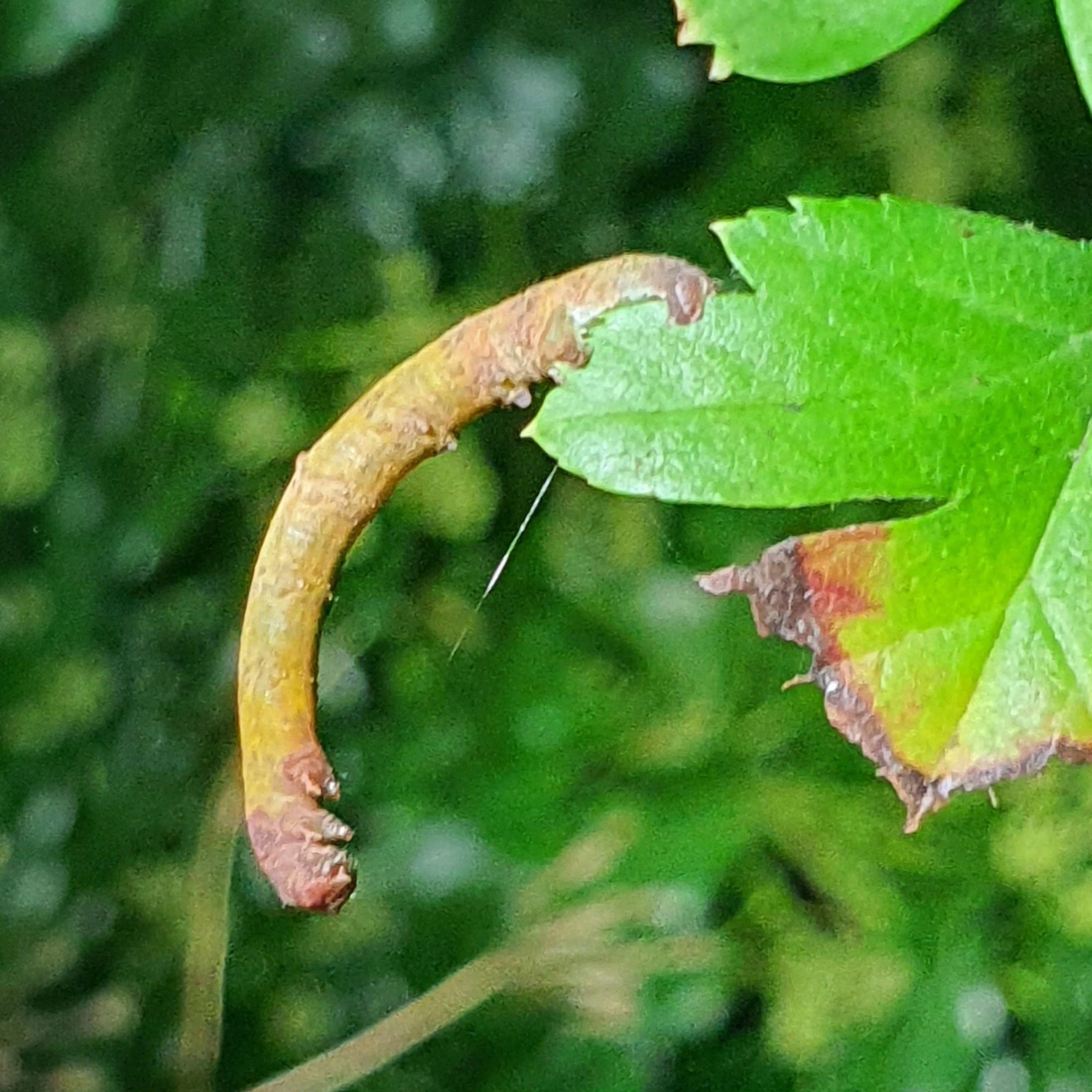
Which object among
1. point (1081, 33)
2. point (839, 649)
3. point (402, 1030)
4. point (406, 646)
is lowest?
point (402, 1030)

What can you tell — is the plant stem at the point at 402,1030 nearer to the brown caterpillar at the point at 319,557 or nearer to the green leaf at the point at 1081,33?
the brown caterpillar at the point at 319,557

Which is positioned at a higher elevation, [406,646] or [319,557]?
[319,557]

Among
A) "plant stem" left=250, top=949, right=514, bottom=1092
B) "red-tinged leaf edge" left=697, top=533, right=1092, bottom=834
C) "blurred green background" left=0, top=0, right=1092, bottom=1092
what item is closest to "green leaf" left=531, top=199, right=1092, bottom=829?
"red-tinged leaf edge" left=697, top=533, right=1092, bottom=834

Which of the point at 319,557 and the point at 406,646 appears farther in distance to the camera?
the point at 406,646

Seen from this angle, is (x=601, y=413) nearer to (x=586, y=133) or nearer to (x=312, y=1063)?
(x=586, y=133)

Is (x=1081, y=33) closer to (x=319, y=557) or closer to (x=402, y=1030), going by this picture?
(x=319, y=557)

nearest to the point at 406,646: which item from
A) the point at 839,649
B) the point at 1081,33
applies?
the point at 839,649
